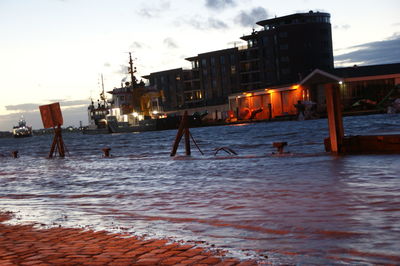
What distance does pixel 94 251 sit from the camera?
5148 millimetres

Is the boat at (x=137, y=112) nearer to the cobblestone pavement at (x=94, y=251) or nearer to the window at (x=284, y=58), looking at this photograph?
the window at (x=284, y=58)

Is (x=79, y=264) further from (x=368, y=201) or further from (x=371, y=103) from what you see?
(x=371, y=103)

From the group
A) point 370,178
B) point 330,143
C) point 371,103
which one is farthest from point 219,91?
point 370,178

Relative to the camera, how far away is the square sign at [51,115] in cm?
2769

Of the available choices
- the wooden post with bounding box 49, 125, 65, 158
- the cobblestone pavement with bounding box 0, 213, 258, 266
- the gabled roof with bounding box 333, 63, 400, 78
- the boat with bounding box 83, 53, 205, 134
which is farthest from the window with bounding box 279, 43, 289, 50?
the cobblestone pavement with bounding box 0, 213, 258, 266

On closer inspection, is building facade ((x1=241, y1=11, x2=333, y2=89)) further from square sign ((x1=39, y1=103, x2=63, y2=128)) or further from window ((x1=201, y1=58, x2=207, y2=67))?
square sign ((x1=39, y1=103, x2=63, y2=128))

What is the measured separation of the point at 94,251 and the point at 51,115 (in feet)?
79.1

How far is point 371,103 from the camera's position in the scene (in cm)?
6269

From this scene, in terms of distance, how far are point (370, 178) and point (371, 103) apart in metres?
56.3

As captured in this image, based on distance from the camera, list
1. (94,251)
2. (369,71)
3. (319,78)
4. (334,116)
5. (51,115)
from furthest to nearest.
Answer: (319,78)
(369,71)
(51,115)
(334,116)
(94,251)

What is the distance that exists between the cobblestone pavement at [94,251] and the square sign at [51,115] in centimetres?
2211

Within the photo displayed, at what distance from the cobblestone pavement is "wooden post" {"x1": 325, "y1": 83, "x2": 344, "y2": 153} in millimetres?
10915

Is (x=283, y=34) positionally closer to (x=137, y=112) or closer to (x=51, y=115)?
(x=137, y=112)

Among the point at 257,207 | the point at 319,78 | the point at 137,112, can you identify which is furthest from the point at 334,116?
A: the point at 137,112
